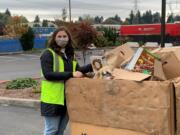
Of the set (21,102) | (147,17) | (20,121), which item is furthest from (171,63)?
(147,17)

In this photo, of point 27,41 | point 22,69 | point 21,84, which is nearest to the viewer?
point 21,84

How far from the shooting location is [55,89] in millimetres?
4586

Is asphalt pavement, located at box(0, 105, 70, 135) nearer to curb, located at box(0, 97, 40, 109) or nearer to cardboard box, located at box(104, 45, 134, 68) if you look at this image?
curb, located at box(0, 97, 40, 109)

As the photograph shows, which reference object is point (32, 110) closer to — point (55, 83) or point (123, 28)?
point (55, 83)

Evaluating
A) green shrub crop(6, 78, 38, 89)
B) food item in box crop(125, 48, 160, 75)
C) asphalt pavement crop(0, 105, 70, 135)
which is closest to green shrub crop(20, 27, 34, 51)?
green shrub crop(6, 78, 38, 89)

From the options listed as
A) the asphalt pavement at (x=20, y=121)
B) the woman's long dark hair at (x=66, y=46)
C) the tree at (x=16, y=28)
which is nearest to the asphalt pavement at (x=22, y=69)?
the asphalt pavement at (x=20, y=121)

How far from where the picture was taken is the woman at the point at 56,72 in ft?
15.0

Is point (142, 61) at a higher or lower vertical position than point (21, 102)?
higher

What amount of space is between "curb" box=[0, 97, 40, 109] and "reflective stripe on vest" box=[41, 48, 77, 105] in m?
5.24

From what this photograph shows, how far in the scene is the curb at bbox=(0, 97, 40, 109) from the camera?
391 inches

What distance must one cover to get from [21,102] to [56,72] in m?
5.75

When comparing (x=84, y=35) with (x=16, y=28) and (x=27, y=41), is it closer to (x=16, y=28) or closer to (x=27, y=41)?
(x=27, y=41)

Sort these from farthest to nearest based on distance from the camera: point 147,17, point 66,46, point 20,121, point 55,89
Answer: point 147,17 < point 20,121 < point 66,46 < point 55,89

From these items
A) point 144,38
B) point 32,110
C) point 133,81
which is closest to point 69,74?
point 133,81
